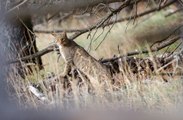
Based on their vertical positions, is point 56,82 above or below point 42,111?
above

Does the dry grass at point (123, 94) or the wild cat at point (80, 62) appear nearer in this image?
the dry grass at point (123, 94)

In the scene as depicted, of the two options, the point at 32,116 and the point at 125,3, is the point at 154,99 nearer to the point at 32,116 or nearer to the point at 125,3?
the point at 32,116

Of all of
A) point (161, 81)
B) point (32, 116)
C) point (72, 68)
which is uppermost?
point (72, 68)

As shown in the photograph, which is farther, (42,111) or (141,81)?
(141,81)

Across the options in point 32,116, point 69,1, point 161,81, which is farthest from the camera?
point 161,81

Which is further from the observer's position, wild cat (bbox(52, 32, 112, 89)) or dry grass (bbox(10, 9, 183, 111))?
wild cat (bbox(52, 32, 112, 89))

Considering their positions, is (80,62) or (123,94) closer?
(123,94)

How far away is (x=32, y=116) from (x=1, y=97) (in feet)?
0.28

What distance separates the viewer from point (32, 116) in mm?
1185

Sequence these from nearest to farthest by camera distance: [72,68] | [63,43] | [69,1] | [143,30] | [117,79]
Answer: [69,1] < [117,79] < [72,68] < [63,43] < [143,30]

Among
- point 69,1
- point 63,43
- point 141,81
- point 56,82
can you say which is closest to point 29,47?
point 63,43

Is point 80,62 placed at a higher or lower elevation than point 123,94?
higher

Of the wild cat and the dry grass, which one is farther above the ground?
the wild cat

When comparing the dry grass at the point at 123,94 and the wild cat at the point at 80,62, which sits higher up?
the wild cat at the point at 80,62
